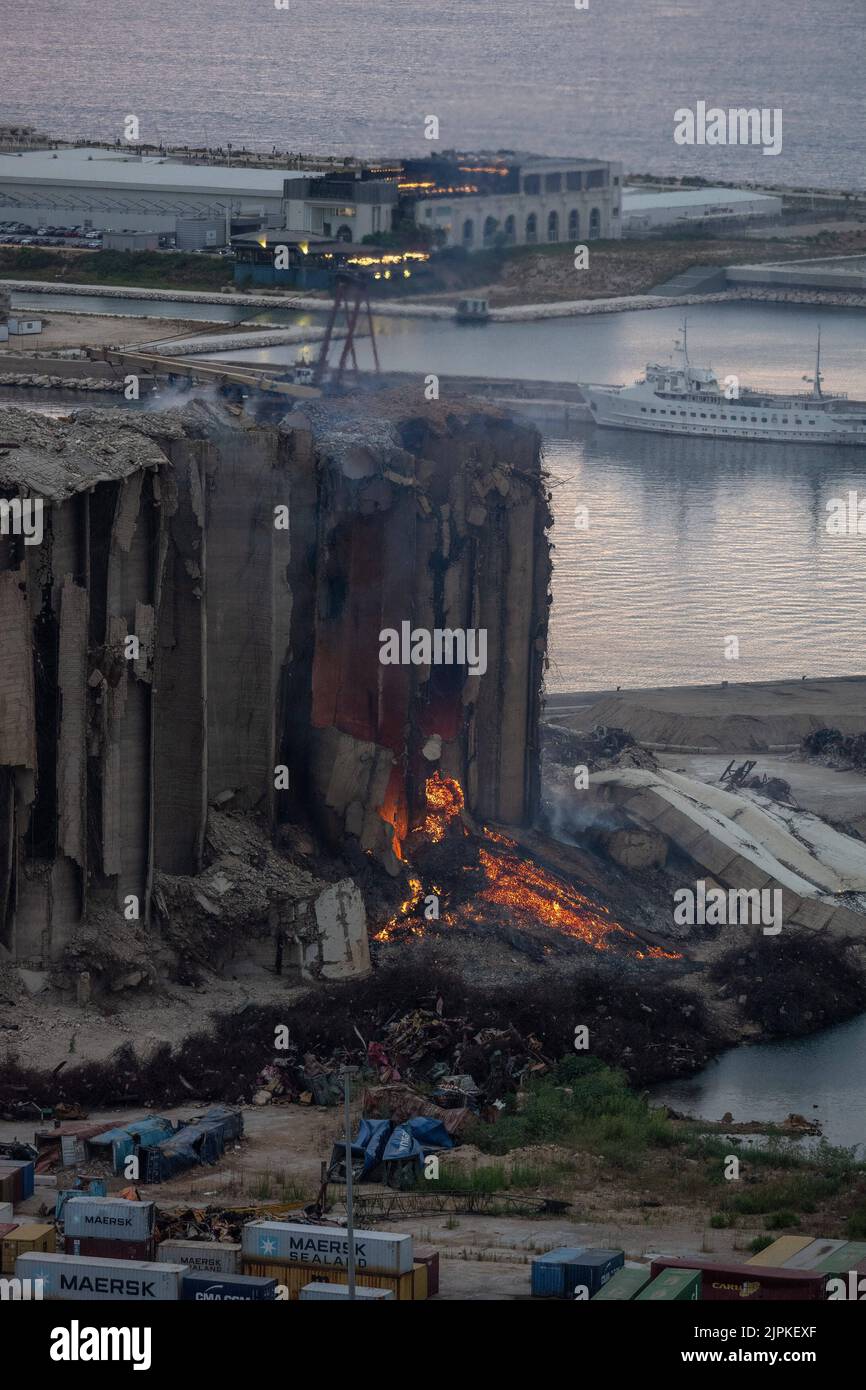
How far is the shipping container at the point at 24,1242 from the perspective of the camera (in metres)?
27.7

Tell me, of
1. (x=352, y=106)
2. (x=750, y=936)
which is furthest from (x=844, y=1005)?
(x=352, y=106)

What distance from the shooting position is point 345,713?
41031mm

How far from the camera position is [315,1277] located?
2736cm

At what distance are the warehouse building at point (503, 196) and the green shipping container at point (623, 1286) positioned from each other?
265ft

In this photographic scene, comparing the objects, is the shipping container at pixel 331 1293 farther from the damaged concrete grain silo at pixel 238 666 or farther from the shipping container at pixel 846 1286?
the damaged concrete grain silo at pixel 238 666

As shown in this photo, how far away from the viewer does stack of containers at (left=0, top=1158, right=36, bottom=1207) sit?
3023cm

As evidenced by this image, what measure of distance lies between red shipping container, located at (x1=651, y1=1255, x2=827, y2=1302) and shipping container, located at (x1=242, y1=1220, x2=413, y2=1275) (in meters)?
2.56

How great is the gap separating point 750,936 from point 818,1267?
13727 millimetres

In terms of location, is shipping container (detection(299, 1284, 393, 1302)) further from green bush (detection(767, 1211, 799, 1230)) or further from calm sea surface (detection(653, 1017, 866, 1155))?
calm sea surface (detection(653, 1017, 866, 1155))

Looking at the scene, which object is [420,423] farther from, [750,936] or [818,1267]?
[818,1267]

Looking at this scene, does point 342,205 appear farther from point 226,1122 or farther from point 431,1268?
point 431,1268

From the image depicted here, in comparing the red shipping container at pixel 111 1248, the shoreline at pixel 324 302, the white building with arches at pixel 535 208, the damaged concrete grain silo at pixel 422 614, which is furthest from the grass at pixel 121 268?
the red shipping container at pixel 111 1248

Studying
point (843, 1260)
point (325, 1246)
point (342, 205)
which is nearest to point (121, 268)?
point (342, 205)

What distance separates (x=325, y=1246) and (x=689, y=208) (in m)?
116
